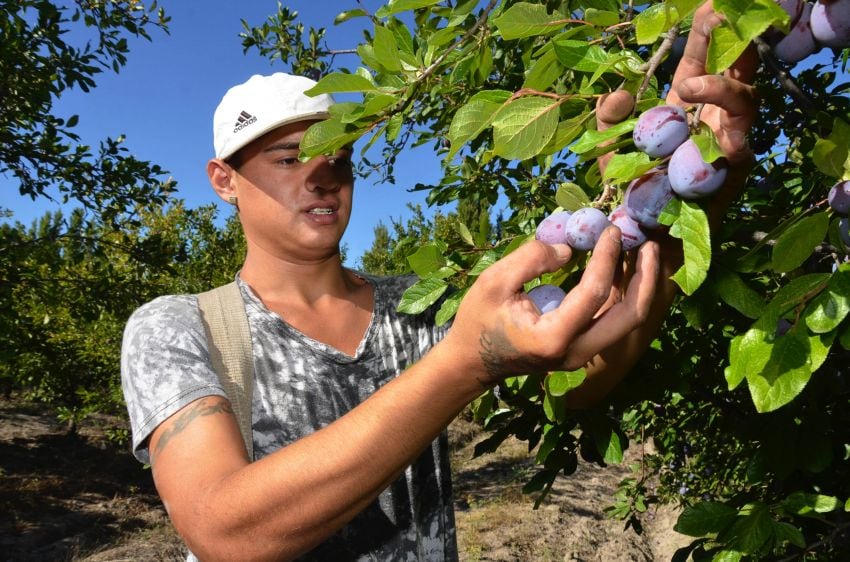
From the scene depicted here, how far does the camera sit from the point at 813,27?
35.1 inches

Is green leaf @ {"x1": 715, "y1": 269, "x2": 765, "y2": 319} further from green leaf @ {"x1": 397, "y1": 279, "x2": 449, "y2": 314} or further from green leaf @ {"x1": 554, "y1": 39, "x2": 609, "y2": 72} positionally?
green leaf @ {"x1": 397, "y1": 279, "x2": 449, "y2": 314}

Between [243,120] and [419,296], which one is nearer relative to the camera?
[419,296]

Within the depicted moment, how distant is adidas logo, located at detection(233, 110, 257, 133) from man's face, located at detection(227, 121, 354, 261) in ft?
0.18

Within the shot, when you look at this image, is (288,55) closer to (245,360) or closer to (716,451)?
(245,360)

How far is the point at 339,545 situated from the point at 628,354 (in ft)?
2.73

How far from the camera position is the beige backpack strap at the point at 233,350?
1.43m

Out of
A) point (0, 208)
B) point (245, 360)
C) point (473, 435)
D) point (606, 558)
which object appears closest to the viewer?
point (245, 360)

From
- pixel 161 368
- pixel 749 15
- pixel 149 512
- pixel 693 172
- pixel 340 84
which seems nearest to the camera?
pixel 749 15

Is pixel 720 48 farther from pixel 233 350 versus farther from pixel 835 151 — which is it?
pixel 233 350

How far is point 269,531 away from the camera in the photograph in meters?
0.99

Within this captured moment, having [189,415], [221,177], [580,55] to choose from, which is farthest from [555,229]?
[221,177]

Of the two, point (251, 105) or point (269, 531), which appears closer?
point (269, 531)

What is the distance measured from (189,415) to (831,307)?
1.08 metres

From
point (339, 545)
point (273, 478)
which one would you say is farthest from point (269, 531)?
point (339, 545)
